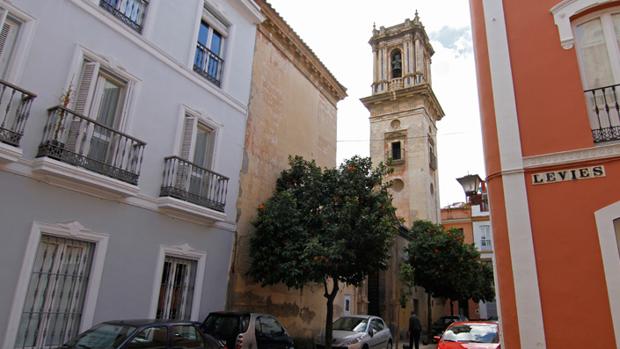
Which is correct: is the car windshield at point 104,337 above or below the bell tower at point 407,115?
below

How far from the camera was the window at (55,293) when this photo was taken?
7.07 metres

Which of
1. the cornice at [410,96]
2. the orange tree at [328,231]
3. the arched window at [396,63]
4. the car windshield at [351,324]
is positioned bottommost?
the car windshield at [351,324]

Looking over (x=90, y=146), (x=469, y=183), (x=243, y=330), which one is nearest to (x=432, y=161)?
(x=469, y=183)

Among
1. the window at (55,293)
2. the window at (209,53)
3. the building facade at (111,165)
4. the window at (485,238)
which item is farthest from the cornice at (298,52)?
the window at (485,238)

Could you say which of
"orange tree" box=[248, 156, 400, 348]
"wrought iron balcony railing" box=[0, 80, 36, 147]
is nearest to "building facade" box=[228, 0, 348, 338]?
"orange tree" box=[248, 156, 400, 348]

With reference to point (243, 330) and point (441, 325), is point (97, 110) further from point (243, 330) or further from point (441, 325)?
point (441, 325)

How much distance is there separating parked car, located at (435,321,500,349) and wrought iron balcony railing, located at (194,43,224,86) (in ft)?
29.7

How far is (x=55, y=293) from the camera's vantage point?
746 cm

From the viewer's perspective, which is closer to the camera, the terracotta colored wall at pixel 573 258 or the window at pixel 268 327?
the terracotta colored wall at pixel 573 258

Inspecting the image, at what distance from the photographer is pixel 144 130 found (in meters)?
9.42

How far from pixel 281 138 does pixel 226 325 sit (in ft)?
24.2

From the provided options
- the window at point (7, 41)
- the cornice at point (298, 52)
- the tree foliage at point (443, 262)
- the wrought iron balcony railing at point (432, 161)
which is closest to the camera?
the window at point (7, 41)

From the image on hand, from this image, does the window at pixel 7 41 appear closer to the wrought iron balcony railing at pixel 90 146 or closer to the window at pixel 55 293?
the wrought iron balcony railing at pixel 90 146

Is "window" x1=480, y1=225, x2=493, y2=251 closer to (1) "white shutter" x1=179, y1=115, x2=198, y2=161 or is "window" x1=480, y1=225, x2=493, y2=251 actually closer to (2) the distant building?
(2) the distant building
